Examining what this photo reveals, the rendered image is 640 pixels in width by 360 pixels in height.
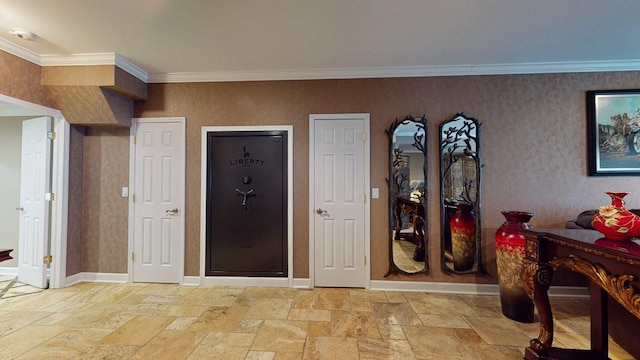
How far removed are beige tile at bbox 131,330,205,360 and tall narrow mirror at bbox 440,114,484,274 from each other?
106 inches

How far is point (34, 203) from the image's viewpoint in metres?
3.14

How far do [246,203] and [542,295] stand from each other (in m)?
2.91

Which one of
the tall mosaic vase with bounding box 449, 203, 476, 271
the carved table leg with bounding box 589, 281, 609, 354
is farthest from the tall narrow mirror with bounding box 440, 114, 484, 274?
the carved table leg with bounding box 589, 281, 609, 354

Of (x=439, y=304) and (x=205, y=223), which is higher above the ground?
(x=205, y=223)

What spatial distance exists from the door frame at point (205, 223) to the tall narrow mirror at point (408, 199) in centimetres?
122

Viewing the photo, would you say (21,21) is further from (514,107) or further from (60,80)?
(514,107)

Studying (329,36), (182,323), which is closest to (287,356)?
(182,323)

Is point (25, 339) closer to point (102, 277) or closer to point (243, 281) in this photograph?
point (102, 277)

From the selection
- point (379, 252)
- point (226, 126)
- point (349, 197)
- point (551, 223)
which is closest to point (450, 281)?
point (379, 252)

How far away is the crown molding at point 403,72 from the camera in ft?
9.82

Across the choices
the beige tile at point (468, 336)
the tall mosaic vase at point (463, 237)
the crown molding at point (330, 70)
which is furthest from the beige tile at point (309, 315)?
the crown molding at point (330, 70)

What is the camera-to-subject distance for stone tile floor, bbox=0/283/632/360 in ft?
6.41

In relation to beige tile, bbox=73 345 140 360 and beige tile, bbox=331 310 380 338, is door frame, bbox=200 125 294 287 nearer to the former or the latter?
beige tile, bbox=331 310 380 338

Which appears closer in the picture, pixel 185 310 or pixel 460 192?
pixel 185 310
